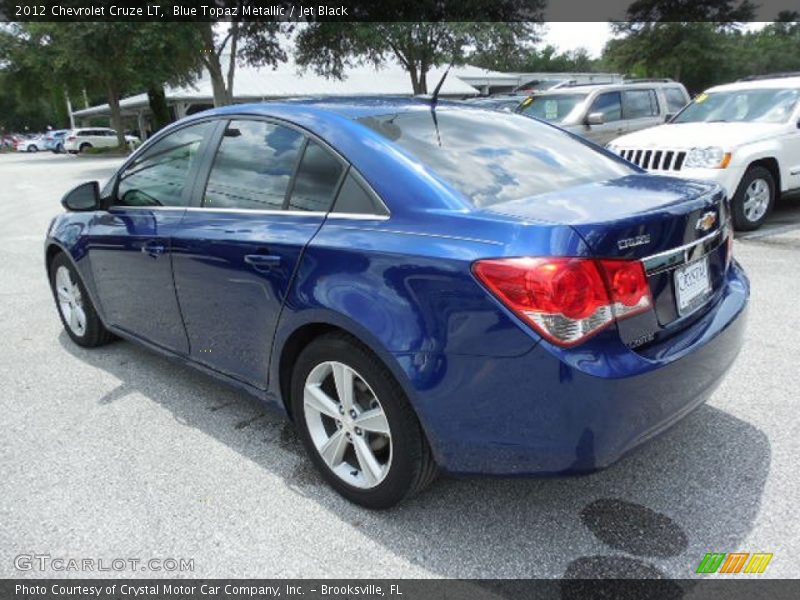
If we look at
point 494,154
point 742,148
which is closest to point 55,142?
point 742,148

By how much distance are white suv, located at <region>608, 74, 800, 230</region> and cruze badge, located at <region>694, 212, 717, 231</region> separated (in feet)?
15.6

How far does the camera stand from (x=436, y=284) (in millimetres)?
2178

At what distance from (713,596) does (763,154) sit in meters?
6.60

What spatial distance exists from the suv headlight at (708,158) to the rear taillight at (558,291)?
5.89 metres

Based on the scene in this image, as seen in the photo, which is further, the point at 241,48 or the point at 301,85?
the point at 301,85

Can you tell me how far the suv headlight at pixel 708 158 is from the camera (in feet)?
23.4

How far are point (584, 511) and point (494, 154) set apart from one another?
59.5 inches

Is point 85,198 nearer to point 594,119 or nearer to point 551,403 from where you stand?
point 551,403

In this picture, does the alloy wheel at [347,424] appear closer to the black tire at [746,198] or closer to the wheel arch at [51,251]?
the wheel arch at [51,251]

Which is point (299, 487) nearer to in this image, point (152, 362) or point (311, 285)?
point (311, 285)

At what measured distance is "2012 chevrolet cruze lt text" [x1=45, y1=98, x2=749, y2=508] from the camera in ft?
6.83

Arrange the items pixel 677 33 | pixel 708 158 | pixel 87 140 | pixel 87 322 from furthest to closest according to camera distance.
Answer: pixel 677 33 → pixel 87 140 → pixel 708 158 → pixel 87 322

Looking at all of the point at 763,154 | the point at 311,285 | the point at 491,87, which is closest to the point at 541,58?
the point at 491,87

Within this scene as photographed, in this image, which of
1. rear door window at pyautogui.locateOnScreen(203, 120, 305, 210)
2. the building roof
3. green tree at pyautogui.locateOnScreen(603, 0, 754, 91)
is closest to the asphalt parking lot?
rear door window at pyautogui.locateOnScreen(203, 120, 305, 210)
